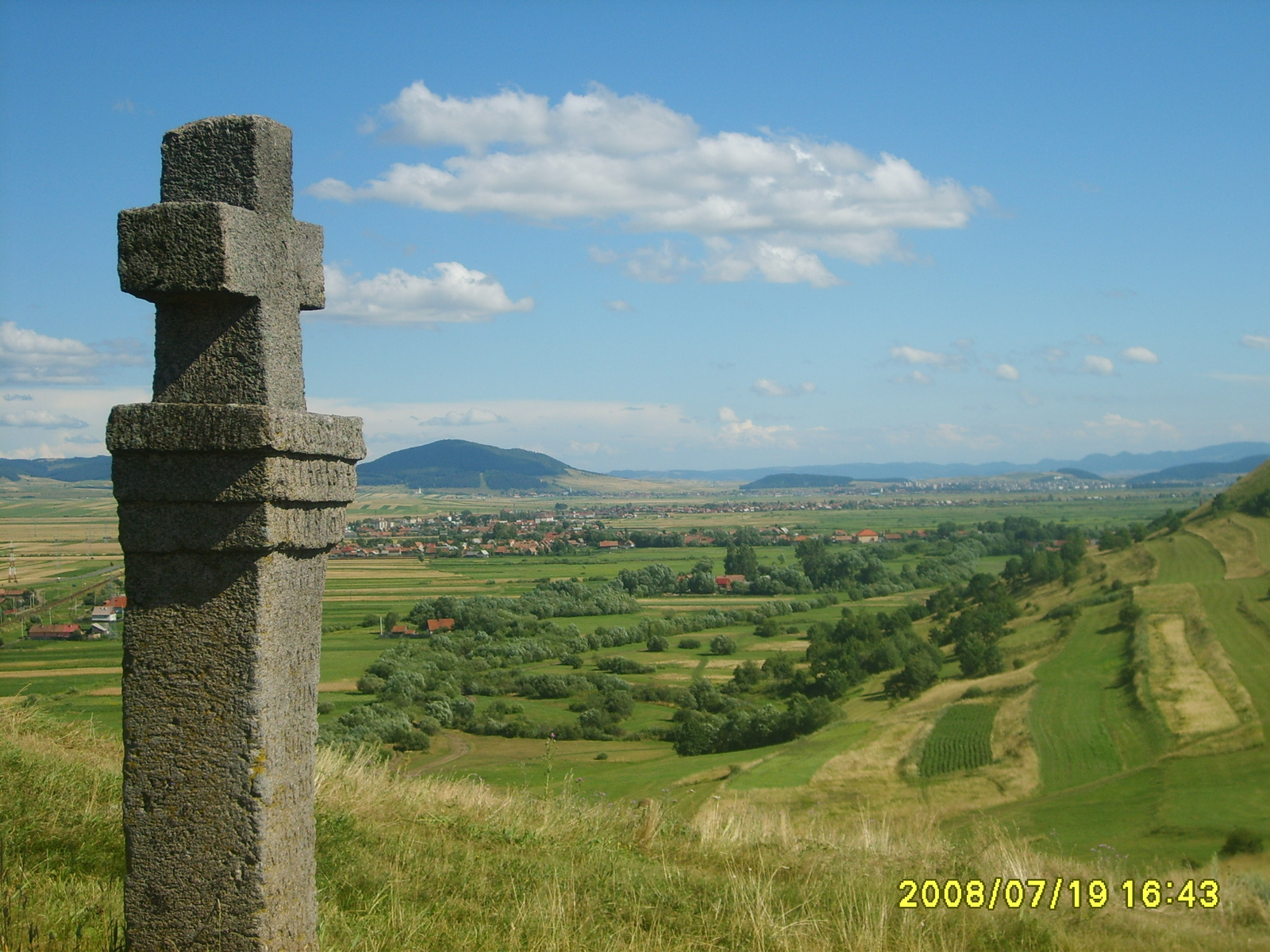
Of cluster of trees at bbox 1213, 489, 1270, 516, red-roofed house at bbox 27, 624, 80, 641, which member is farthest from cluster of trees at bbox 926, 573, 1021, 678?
red-roofed house at bbox 27, 624, 80, 641

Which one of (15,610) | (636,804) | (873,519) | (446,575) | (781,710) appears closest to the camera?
(636,804)

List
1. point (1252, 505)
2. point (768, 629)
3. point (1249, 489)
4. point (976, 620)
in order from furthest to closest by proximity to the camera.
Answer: point (1249, 489) < point (1252, 505) < point (768, 629) < point (976, 620)

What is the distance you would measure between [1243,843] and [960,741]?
15.1m

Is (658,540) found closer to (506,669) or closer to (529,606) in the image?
(529,606)

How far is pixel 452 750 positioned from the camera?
96.1ft

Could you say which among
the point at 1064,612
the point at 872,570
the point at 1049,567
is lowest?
the point at 872,570

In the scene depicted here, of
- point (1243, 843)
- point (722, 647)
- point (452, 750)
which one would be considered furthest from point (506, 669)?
point (1243, 843)

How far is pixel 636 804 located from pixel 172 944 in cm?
514

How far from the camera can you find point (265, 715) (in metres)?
3.35

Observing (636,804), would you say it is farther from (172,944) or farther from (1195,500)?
(1195,500)

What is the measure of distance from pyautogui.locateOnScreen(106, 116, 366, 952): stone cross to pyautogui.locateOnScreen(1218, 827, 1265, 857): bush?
2367 cm

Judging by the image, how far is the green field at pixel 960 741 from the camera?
3359 centimetres

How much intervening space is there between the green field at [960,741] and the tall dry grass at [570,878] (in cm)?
2738

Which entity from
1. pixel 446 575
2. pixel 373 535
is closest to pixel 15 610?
pixel 446 575
